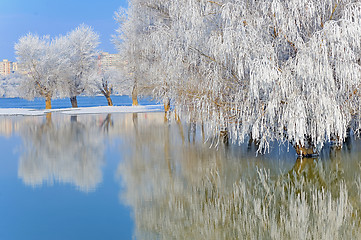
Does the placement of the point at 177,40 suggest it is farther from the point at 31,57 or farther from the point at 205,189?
the point at 31,57

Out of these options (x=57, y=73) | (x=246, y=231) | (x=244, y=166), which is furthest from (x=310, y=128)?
(x=57, y=73)

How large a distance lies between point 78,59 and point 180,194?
3919 cm

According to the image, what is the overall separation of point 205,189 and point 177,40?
4.78 metres

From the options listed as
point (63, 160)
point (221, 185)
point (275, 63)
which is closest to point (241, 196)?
point (221, 185)

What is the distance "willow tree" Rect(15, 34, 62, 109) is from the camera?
40.3 metres

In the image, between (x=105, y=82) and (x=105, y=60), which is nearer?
(x=105, y=82)

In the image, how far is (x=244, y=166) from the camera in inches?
384

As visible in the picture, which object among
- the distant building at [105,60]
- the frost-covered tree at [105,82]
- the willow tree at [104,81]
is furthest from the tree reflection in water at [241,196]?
the distant building at [105,60]

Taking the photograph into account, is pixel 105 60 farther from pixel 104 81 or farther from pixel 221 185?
pixel 221 185

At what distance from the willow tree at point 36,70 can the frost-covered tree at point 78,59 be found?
1.20 m

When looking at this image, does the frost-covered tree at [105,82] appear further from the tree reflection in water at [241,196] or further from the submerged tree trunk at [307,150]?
the tree reflection in water at [241,196]

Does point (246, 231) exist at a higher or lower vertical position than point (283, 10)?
lower

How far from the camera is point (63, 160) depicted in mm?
11328

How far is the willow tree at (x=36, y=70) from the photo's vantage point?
4034 centimetres
